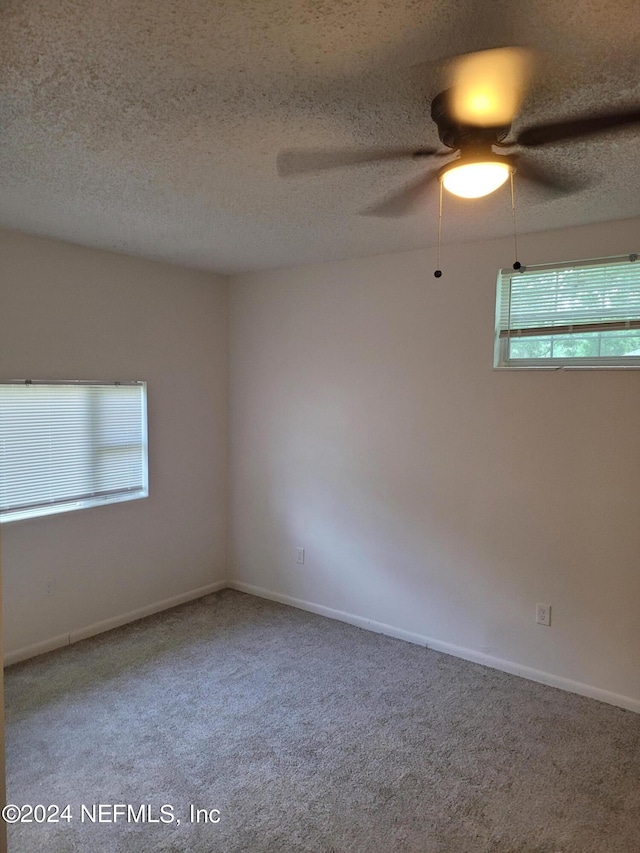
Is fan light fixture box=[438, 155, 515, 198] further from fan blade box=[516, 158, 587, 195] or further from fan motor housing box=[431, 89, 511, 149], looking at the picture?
fan blade box=[516, 158, 587, 195]

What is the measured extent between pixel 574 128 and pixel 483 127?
0.28 m

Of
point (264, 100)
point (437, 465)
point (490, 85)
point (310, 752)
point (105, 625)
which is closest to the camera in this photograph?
point (490, 85)

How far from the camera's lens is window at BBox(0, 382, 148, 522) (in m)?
3.21

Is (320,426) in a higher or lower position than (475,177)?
lower

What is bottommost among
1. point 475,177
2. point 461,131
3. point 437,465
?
point 437,465

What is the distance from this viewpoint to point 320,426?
4.00 m

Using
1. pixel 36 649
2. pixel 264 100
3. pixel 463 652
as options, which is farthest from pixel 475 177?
pixel 36 649

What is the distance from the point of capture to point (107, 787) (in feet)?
7.38

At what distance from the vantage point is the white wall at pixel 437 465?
293 cm

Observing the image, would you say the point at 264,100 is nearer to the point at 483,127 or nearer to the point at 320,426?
the point at 483,127

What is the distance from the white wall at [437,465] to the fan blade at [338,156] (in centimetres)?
135

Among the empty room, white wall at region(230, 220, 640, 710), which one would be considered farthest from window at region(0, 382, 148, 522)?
white wall at region(230, 220, 640, 710)

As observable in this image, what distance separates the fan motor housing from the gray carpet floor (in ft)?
7.81

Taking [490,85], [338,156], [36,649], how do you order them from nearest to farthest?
[490,85], [338,156], [36,649]
